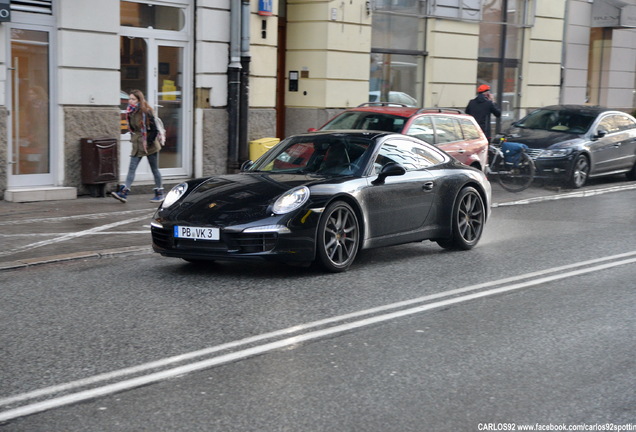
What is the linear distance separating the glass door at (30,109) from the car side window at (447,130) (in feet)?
19.3

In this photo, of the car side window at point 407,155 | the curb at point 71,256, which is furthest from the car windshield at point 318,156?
the curb at point 71,256

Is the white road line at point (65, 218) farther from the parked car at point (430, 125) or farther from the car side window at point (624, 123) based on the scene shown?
the car side window at point (624, 123)

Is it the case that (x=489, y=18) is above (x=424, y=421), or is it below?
above

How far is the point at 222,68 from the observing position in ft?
57.5

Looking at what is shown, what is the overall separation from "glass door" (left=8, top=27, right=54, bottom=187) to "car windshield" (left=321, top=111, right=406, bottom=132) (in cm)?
434

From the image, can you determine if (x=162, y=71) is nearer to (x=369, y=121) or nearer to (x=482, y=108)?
(x=369, y=121)

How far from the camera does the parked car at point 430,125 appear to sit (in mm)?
14172

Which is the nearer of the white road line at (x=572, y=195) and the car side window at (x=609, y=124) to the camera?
the white road line at (x=572, y=195)

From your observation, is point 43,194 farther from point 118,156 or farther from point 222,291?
point 222,291

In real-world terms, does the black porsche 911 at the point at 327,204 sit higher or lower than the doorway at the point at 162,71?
lower

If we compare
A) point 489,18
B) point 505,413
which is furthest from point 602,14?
point 505,413

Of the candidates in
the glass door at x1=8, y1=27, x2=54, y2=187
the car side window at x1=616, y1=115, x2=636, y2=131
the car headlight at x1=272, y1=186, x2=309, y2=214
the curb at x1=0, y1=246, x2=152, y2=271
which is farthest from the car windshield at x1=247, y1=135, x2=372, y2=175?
the car side window at x1=616, y1=115, x2=636, y2=131

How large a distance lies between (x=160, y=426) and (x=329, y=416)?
33.6 inches

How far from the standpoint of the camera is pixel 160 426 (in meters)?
4.79
